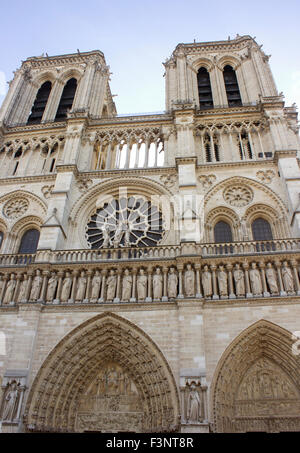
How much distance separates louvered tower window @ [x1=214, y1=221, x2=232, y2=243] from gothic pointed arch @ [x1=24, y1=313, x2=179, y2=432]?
16.0 feet

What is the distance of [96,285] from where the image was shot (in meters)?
11.6

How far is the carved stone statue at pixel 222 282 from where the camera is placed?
35.9 feet

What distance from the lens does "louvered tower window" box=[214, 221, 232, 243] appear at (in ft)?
44.8

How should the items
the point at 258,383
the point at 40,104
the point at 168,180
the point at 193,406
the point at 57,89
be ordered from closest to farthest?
the point at 193,406 < the point at 258,383 < the point at 168,180 < the point at 40,104 < the point at 57,89

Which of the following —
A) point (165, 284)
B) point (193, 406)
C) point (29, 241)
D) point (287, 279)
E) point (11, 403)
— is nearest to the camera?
point (193, 406)

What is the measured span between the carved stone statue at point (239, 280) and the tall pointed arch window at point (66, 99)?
13239 mm

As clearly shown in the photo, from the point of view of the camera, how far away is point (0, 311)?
11.5m

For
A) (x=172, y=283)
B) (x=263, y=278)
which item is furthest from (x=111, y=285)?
(x=263, y=278)

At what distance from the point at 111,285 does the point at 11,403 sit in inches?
162

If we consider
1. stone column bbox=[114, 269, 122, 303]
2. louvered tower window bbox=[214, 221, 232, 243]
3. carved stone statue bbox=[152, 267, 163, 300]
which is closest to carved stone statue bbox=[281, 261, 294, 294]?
louvered tower window bbox=[214, 221, 232, 243]

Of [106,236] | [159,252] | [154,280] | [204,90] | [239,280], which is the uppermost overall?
[204,90]

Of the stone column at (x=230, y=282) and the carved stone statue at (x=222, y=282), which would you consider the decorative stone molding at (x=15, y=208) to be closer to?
the carved stone statue at (x=222, y=282)

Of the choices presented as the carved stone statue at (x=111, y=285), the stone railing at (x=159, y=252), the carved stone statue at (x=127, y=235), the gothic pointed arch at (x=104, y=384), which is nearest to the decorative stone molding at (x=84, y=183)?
the carved stone statue at (x=127, y=235)

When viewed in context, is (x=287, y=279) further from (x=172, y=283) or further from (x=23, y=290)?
(x=23, y=290)
